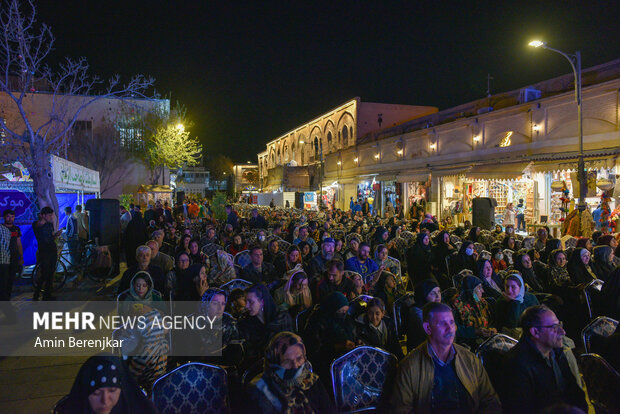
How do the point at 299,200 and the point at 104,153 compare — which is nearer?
the point at 299,200

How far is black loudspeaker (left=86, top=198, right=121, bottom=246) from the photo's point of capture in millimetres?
9688

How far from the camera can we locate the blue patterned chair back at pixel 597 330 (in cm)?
338

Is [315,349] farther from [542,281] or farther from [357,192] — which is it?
[357,192]

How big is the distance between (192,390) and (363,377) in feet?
4.31

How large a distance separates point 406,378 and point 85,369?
2000 millimetres

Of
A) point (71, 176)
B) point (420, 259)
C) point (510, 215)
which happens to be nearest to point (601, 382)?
point (420, 259)

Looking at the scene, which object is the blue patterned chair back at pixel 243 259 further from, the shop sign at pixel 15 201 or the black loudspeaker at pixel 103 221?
the shop sign at pixel 15 201

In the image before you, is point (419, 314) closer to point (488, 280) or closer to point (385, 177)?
point (488, 280)

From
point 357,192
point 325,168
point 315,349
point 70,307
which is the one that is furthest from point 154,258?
point 325,168

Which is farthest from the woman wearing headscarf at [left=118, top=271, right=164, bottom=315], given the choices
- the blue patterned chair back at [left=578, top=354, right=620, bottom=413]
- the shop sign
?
the shop sign

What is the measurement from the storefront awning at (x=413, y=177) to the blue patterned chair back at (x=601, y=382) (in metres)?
17.4

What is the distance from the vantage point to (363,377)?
9.99ft

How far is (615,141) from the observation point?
1176 centimetres

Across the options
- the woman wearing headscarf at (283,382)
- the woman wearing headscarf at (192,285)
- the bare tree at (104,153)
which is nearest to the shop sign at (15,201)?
the woman wearing headscarf at (192,285)
